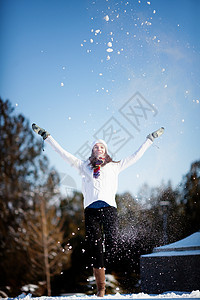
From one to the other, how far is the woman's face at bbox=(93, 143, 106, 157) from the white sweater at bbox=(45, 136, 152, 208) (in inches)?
3.6

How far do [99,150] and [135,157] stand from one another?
10.4 inches

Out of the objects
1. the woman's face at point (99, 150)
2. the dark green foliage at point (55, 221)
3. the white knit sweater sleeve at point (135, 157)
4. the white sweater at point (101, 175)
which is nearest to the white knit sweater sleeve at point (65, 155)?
the white sweater at point (101, 175)

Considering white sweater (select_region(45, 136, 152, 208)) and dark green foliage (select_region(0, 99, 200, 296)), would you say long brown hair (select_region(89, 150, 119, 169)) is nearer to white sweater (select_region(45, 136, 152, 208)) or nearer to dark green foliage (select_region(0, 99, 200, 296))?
white sweater (select_region(45, 136, 152, 208))

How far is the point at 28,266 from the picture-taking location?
4.13m

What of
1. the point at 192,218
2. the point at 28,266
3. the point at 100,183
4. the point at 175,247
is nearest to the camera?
the point at 100,183

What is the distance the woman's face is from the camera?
2.14m

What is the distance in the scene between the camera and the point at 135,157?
2.19 metres

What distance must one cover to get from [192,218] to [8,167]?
2473 mm

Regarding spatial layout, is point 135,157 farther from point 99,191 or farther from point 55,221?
point 55,221

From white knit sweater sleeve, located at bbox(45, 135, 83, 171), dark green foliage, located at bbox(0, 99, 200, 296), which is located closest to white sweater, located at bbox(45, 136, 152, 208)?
white knit sweater sleeve, located at bbox(45, 135, 83, 171)

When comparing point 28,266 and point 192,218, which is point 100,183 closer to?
point 192,218

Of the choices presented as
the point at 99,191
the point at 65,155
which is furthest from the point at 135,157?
the point at 65,155

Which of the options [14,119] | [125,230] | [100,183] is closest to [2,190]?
[14,119]

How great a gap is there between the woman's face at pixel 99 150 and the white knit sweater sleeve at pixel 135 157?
0.16m
